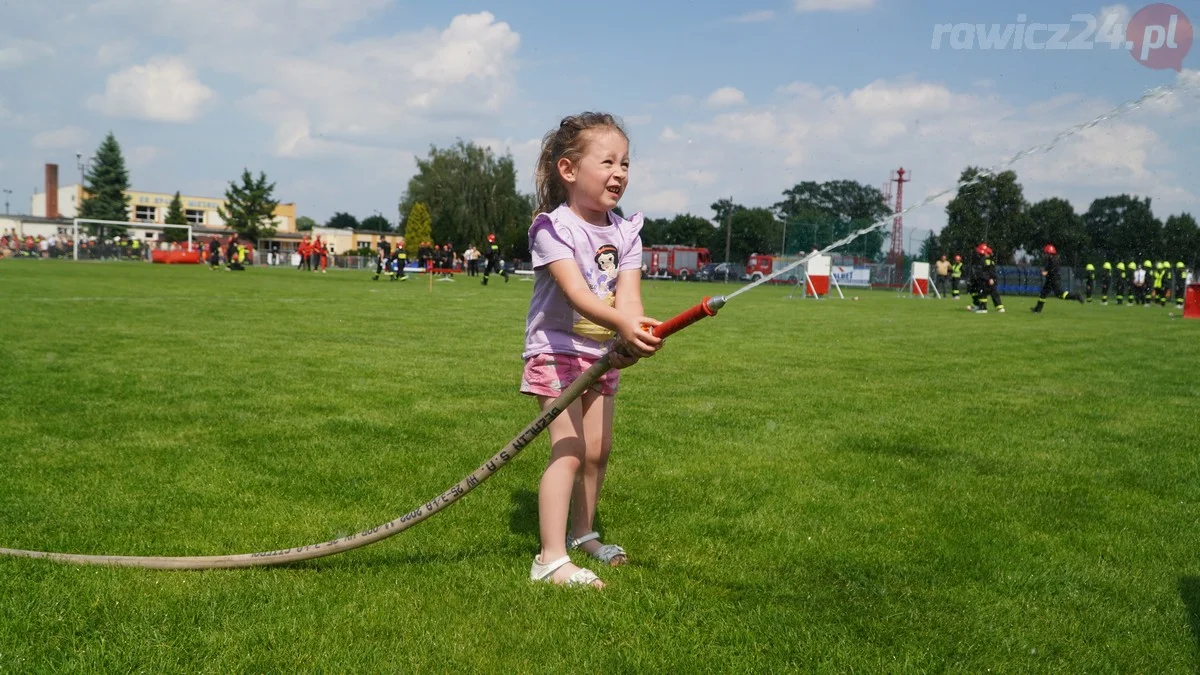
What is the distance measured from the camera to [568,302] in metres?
3.92

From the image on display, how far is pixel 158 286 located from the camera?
28078mm

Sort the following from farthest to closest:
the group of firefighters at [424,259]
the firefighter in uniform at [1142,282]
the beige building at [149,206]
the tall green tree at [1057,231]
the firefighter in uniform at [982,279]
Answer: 1. the beige building at [149,206]
2. the tall green tree at [1057,231]
3. the group of firefighters at [424,259]
4. the firefighter in uniform at [1142,282]
5. the firefighter in uniform at [982,279]

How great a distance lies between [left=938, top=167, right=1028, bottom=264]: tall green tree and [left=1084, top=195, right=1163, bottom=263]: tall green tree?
38.6 feet

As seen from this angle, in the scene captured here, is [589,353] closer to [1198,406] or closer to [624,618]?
[624,618]

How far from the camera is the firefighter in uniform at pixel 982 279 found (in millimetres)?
27297

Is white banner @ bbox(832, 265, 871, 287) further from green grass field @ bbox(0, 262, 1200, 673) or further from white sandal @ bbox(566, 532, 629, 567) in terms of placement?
white sandal @ bbox(566, 532, 629, 567)

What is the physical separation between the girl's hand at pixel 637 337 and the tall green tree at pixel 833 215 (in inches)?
872

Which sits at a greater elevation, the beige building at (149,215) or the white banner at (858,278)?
the beige building at (149,215)

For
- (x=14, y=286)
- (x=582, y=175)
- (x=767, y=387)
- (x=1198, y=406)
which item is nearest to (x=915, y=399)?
(x=767, y=387)

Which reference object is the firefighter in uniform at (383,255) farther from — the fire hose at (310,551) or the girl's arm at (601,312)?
the girl's arm at (601,312)

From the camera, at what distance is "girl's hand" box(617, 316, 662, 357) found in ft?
11.5

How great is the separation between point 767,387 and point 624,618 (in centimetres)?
655

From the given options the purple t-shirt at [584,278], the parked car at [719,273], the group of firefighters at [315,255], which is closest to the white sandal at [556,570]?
the purple t-shirt at [584,278]

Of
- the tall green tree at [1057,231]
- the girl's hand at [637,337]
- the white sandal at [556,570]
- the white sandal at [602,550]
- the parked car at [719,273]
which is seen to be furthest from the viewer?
the parked car at [719,273]
